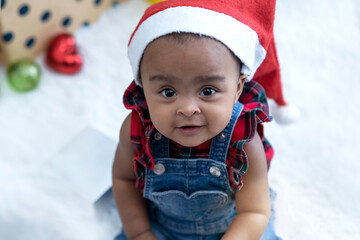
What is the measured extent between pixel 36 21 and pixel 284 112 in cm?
66

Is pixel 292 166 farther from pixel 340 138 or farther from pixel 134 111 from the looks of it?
pixel 134 111

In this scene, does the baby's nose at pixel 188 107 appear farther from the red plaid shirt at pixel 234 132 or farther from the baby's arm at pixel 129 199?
the baby's arm at pixel 129 199

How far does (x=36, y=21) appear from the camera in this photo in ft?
3.86

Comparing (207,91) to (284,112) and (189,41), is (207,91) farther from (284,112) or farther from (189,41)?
(284,112)

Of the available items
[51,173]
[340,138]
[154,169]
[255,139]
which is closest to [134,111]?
[154,169]

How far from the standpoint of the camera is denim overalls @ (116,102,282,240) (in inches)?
30.4

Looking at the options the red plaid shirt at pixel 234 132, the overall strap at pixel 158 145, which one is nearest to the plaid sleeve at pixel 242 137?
the red plaid shirt at pixel 234 132

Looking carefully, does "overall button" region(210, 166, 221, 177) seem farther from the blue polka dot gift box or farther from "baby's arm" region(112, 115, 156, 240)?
the blue polka dot gift box

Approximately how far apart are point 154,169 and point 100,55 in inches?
21.5

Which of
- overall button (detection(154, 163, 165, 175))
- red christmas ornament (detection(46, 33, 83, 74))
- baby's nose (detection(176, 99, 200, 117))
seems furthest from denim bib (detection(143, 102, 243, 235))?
red christmas ornament (detection(46, 33, 83, 74))

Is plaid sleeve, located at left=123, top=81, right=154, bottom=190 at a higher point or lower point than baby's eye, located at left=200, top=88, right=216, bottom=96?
Result: lower

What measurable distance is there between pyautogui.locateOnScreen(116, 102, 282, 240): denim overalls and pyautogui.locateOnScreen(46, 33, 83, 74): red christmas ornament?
1.54ft

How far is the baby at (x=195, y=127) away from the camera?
65 centimetres

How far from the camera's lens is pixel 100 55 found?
126 cm
